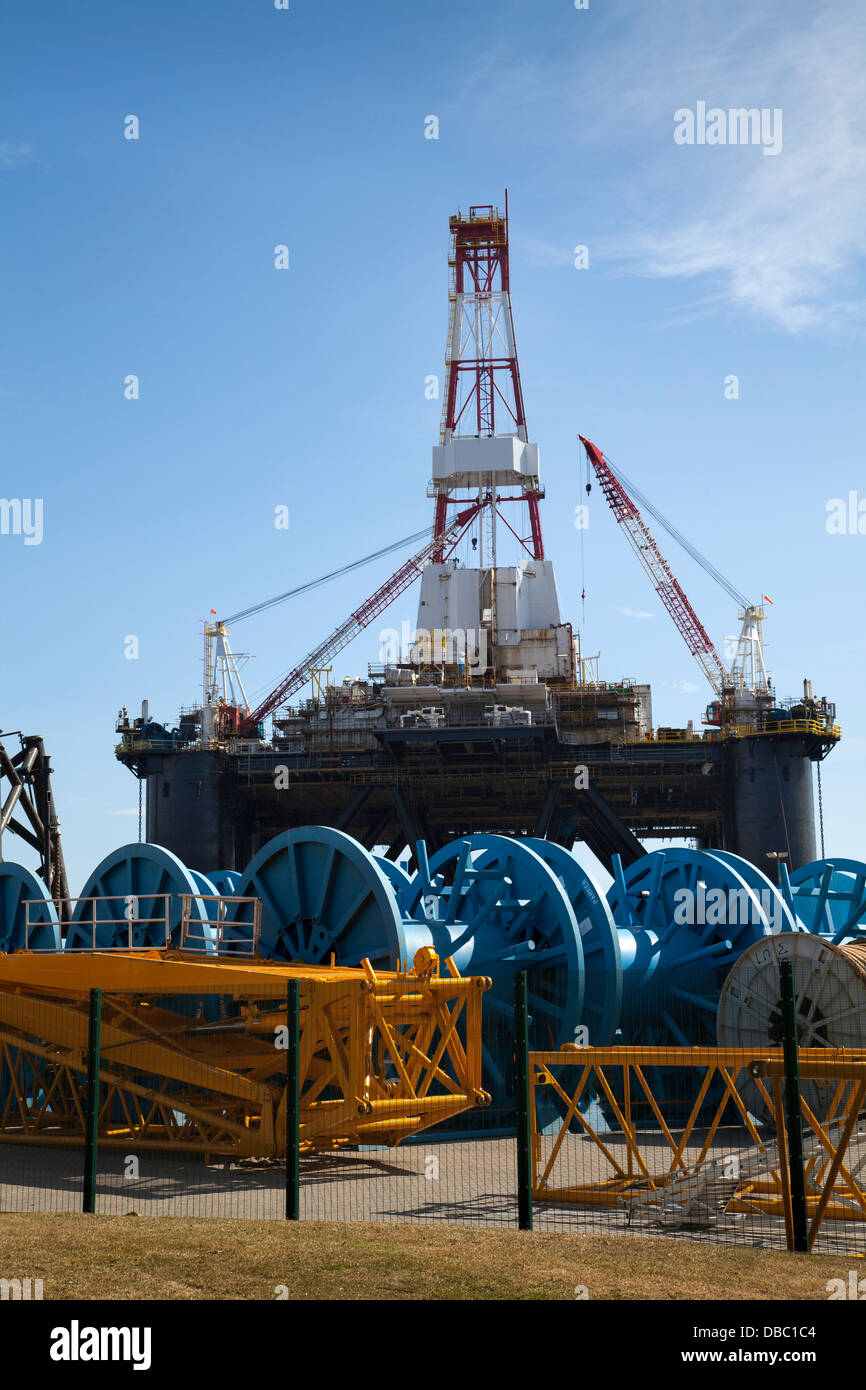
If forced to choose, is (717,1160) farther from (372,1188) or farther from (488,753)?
(488,753)

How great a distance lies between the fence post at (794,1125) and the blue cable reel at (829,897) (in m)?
13.9

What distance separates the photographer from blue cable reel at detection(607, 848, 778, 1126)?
23938 mm

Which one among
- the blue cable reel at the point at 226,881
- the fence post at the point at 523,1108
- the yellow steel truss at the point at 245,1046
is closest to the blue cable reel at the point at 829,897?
the yellow steel truss at the point at 245,1046

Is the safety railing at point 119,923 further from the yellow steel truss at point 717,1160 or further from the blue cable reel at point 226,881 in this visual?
the yellow steel truss at point 717,1160

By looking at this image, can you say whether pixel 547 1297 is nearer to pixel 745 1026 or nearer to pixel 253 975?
pixel 253 975

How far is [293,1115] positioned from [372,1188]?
10.4ft

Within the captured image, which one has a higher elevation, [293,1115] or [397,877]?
[397,877]

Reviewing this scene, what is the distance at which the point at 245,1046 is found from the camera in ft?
57.6

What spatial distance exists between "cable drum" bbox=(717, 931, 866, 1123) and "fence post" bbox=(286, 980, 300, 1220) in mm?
7936

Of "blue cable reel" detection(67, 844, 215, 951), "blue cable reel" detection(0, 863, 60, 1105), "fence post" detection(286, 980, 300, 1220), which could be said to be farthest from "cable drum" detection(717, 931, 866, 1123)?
"blue cable reel" detection(0, 863, 60, 1105)

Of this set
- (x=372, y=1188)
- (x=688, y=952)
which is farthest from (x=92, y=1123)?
(x=688, y=952)

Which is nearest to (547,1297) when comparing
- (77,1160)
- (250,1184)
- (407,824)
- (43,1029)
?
(250,1184)

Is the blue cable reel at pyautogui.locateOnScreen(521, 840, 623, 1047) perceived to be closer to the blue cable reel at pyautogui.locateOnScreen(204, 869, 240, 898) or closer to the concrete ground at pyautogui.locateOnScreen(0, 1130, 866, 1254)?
the concrete ground at pyautogui.locateOnScreen(0, 1130, 866, 1254)
